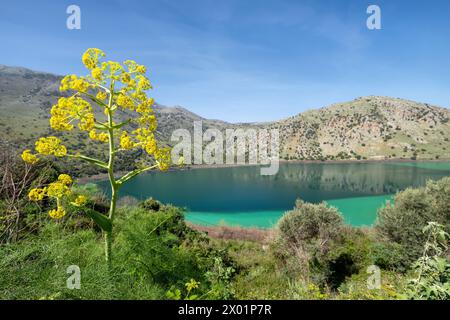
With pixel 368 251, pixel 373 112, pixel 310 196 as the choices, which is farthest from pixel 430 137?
pixel 368 251

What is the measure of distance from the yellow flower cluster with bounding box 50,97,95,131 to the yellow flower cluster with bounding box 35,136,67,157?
0.52 feet

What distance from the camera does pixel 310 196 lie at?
199 ft

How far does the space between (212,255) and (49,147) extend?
494 inches

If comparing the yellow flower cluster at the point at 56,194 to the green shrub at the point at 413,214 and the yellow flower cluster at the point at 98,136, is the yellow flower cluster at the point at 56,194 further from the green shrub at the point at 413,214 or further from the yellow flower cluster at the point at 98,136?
the green shrub at the point at 413,214

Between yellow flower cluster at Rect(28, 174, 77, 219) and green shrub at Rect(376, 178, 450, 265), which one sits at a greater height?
yellow flower cluster at Rect(28, 174, 77, 219)

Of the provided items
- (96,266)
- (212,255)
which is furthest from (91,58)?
(212,255)

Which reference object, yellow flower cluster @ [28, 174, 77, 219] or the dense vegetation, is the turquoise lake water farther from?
yellow flower cluster @ [28, 174, 77, 219]

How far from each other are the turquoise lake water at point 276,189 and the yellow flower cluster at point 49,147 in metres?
32.3

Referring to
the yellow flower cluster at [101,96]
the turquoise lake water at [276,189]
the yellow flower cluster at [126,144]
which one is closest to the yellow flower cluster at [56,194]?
the yellow flower cluster at [126,144]

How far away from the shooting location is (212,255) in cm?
1448

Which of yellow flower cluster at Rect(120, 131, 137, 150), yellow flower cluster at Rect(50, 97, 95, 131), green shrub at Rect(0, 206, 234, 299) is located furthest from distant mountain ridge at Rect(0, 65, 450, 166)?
yellow flower cluster at Rect(120, 131, 137, 150)

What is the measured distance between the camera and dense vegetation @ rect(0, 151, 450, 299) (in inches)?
123

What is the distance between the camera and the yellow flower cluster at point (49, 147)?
120 inches

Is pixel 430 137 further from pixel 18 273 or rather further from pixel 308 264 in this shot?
pixel 18 273
